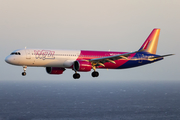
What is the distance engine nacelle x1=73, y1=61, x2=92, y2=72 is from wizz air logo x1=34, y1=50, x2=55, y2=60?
4774 mm

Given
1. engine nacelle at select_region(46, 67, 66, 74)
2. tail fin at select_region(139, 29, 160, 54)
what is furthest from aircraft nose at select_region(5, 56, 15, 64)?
tail fin at select_region(139, 29, 160, 54)

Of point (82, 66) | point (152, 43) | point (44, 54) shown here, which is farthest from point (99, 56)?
point (152, 43)

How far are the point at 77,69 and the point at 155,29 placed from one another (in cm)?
2570

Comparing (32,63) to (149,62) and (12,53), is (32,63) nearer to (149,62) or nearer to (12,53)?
(12,53)

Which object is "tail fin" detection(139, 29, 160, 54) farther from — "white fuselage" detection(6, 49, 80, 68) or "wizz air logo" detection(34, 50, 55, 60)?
"wizz air logo" detection(34, 50, 55, 60)

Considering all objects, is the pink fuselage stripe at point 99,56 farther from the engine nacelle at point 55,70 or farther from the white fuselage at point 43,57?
the engine nacelle at point 55,70

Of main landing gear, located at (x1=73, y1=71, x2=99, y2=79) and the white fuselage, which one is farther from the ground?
the white fuselage

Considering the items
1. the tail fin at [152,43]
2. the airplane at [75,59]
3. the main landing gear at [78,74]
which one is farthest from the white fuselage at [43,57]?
the tail fin at [152,43]

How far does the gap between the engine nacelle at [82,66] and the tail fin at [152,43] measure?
18.1 metres

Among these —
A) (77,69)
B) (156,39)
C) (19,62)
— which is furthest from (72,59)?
(156,39)

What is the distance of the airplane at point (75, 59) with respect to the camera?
47.2m

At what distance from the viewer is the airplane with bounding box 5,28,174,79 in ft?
155

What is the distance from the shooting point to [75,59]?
51.6 m

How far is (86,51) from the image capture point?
178 ft
